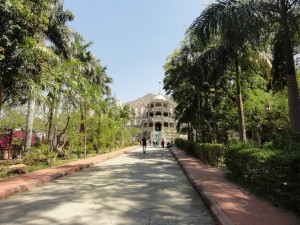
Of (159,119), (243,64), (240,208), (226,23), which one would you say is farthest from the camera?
(159,119)

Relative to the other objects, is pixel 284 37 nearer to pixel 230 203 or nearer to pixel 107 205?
pixel 230 203

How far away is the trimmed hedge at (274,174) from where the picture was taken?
539 centimetres

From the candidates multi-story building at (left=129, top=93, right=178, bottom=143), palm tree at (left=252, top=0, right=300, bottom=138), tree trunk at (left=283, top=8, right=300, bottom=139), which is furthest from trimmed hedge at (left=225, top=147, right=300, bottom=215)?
multi-story building at (left=129, top=93, right=178, bottom=143)

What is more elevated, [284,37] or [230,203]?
[284,37]

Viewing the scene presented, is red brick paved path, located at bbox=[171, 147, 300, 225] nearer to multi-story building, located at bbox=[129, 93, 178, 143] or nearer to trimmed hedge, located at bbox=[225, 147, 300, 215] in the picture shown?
trimmed hedge, located at bbox=[225, 147, 300, 215]

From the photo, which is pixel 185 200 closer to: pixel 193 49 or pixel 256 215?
pixel 256 215

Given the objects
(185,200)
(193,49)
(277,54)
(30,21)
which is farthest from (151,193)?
(193,49)

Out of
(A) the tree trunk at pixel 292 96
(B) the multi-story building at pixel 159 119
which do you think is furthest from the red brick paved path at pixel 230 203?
(B) the multi-story building at pixel 159 119

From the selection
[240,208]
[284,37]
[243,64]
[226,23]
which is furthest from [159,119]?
[240,208]

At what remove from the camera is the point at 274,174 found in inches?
250

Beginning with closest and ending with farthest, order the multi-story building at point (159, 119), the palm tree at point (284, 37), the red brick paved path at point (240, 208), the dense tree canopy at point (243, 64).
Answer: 1. the red brick paved path at point (240, 208)
2. the palm tree at point (284, 37)
3. the dense tree canopy at point (243, 64)
4. the multi-story building at point (159, 119)

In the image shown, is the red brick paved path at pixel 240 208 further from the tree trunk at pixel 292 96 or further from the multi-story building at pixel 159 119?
the multi-story building at pixel 159 119

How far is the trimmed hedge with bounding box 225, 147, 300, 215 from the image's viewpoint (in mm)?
5387

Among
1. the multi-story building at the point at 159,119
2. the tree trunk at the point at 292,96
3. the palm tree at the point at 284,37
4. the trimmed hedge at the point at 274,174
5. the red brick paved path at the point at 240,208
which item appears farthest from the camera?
the multi-story building at the point at 159,119
